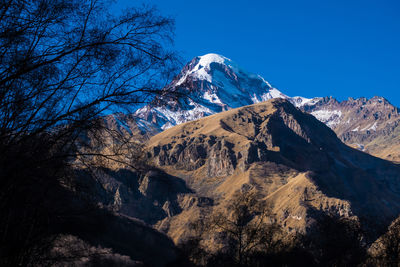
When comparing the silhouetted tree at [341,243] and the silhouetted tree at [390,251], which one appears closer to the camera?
the silhouetted tree at [390,251]

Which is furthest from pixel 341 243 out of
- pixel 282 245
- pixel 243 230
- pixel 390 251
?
pixel 282 245

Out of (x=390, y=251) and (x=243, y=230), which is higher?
(x=390, y=251)

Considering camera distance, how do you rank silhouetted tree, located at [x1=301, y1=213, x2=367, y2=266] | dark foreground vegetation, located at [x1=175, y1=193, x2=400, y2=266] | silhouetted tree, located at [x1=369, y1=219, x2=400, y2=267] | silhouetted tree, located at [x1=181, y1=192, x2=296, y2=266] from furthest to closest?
1. silhouetted tree, located at [x1=301, y1=213, x2=367, y2=266]
2. silhouetted tree, located at [x1=181, y1=192, x2=296, y2=266]
3. dark foreground vegetation, located at [x1=175, y1=193, x2=400, y2=266]
4. silhouetted tree, located at [x1=369, y1=219, x2=400, y2=267]

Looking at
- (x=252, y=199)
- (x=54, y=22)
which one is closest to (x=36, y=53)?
(x=54, y=22)

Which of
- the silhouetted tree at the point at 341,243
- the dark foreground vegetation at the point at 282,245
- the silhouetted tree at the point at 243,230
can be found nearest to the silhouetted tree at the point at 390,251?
the dark foreground vegetation at the point at 282,245

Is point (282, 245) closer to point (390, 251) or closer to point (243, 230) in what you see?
point (243, 230)

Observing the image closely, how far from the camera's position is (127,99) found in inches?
356

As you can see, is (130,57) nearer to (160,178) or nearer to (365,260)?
(160,178)

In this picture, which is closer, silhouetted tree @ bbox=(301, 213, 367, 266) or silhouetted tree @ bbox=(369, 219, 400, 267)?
silhouetted tree @ bbox=(369, 219, 400, 267)

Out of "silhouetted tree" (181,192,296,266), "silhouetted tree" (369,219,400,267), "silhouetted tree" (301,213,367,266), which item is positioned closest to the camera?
"silhouetted tree" (369,219,400,267)

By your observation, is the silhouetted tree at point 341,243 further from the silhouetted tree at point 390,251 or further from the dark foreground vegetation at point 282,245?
the silhouetted tree at point 390,251

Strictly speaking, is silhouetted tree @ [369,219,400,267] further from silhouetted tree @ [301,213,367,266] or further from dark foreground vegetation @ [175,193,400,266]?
silhouetted tree @ [301,213,367,266]

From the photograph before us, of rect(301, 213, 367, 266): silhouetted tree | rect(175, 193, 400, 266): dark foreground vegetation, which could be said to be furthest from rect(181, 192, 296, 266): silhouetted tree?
rect(301, 213, 367, 266): silhouetted tree

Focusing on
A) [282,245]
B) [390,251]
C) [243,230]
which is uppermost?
[282,245]
